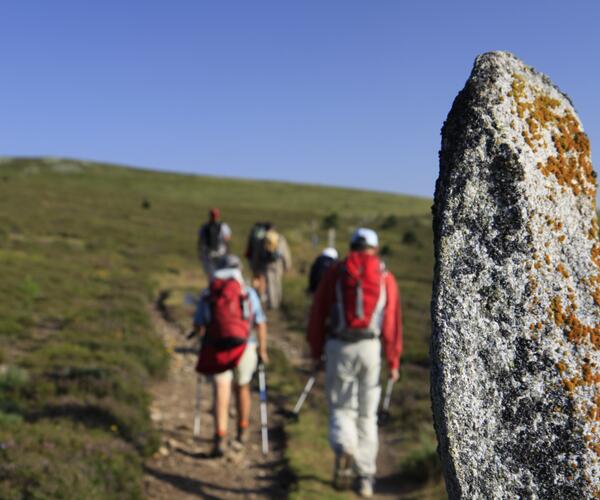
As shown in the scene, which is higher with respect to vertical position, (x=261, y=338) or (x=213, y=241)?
(x=213, y=241)

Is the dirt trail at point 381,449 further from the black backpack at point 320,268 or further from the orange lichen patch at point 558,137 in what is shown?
the orange lichen patch at point 558,137

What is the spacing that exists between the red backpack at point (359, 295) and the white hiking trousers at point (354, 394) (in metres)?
0.22

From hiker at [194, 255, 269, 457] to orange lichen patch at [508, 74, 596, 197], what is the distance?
200 inches

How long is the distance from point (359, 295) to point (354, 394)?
3.87 ft

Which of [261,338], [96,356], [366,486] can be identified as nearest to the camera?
[366,486]

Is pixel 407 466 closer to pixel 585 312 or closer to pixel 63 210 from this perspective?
pixel 585 312

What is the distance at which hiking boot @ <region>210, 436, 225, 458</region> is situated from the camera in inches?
301

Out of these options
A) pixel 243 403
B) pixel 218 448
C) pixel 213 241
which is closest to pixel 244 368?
pixel 243 403

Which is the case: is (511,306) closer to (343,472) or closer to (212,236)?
(343,472)

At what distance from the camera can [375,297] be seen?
6.03 meters

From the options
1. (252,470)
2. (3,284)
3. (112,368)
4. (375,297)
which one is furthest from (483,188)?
(3,284)


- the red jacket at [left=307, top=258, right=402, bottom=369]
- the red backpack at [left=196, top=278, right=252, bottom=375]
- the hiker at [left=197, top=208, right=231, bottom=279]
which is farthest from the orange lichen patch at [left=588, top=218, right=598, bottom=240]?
the hiker at [left=197, top=208, right=231, bottom=279]

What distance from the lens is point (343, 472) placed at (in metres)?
6.93

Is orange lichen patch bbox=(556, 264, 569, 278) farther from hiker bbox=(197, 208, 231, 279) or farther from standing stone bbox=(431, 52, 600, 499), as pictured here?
hiker bbox=(197, 208, 231, 279)
